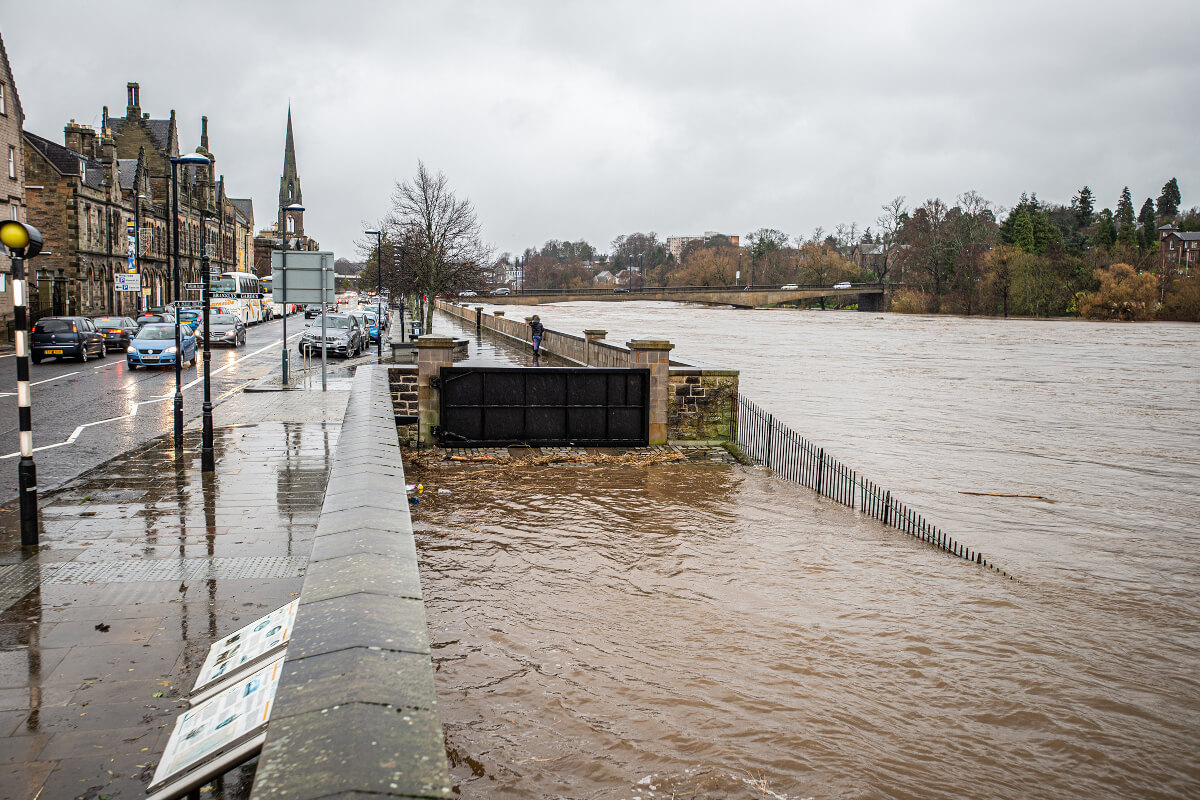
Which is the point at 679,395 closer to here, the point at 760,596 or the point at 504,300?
the point at 760,596

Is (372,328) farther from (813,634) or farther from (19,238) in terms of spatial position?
(813,634)

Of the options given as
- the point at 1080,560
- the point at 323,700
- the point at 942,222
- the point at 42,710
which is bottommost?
the point at 1080,560

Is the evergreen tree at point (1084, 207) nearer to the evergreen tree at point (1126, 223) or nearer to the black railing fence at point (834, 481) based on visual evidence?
the evergreen tree at point (1126, 223)

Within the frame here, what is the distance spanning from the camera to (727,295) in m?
114

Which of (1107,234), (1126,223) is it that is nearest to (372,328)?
(1107,234)

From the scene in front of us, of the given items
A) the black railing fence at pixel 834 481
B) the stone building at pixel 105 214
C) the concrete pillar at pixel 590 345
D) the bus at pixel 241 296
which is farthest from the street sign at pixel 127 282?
the black railing fence at pixel 834 481

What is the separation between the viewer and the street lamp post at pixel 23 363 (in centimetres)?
857

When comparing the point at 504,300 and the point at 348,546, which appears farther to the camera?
the point at 504,300

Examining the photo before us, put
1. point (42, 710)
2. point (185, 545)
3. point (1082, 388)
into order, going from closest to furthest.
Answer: point (42, 710) < point (185, 545) < point (1082, 388)

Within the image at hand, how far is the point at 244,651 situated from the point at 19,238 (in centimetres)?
601

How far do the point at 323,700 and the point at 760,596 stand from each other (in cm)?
830

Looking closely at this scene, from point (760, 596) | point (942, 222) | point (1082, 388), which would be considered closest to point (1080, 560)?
point (760, 596)

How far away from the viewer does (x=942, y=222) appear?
97.1m

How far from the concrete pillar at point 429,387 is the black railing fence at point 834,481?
260 inches
